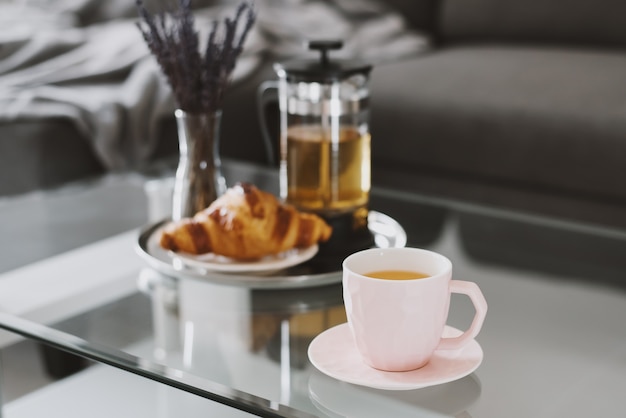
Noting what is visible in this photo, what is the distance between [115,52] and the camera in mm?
2219

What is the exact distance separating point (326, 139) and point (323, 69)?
0.27 feet

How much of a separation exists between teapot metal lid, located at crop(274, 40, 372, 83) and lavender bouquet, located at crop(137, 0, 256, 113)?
0.07 m

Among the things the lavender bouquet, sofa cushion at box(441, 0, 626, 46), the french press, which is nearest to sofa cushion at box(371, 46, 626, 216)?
sofa cushion at box(441, 0, 626, 46)

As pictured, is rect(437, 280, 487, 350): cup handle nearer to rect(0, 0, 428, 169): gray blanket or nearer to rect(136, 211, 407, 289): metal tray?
rect(136, 211, 407, 289): metal tray

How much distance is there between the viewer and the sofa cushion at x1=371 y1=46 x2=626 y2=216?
1.75m

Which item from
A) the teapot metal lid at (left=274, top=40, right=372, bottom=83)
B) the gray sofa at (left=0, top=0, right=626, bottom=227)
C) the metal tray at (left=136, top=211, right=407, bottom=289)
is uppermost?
the teapot metal lid at (left=274, top=40, right=372, bottom=83)

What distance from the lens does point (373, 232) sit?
1058 millimetres

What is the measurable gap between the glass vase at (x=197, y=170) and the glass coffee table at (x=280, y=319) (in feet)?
0.19

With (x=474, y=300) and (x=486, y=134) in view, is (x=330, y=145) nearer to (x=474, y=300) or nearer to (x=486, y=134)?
(x=474, y=300)

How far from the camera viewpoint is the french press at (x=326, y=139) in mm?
1013

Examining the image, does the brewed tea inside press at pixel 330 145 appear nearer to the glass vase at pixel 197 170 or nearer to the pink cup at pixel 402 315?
the glass vase at pixel 197 170

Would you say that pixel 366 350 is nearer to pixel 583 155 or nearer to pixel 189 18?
pixel 189 18

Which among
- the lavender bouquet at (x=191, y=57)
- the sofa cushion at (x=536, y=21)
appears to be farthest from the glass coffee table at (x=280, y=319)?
the sofa cushion at (x=536, y=21)

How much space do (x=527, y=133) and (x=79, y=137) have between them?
3.13ft
